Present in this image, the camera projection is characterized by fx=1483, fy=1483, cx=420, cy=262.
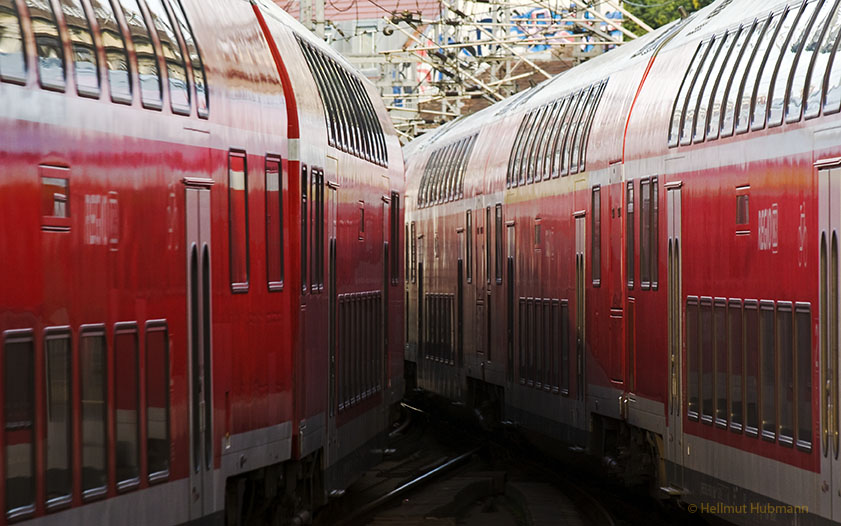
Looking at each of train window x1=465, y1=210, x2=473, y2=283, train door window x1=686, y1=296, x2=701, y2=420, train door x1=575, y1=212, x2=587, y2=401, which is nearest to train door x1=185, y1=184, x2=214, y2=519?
train door window x1=686, y1=296, x2=701, y2=420

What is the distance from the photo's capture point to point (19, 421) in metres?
6.72

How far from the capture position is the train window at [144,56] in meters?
8.09

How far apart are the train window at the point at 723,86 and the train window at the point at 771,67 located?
65 centimetres

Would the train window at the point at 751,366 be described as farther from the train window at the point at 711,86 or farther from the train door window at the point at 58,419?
the train door window at the point at 58,419

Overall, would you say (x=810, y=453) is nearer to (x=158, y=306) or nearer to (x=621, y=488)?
(x=158, y=306)

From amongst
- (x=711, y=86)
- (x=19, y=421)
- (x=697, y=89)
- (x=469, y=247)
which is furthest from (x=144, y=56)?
(x=469, y=247)

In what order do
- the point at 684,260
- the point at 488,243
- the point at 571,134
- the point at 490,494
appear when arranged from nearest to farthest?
the point at 684,260
the point at 571,134
the point at 490,494
the point at 488,243

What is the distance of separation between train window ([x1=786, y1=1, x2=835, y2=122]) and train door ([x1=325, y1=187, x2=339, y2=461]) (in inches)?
160

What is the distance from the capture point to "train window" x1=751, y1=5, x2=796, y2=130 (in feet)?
34.3

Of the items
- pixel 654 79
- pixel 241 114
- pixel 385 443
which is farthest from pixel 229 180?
Result: pixel 385 443

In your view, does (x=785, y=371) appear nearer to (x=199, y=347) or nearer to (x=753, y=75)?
(x=753, y=75)

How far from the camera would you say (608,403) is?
14867 millimetres

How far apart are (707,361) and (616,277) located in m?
2.84

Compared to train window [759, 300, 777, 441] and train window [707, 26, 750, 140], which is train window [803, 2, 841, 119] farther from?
train window [707, 26, 750, 140]
